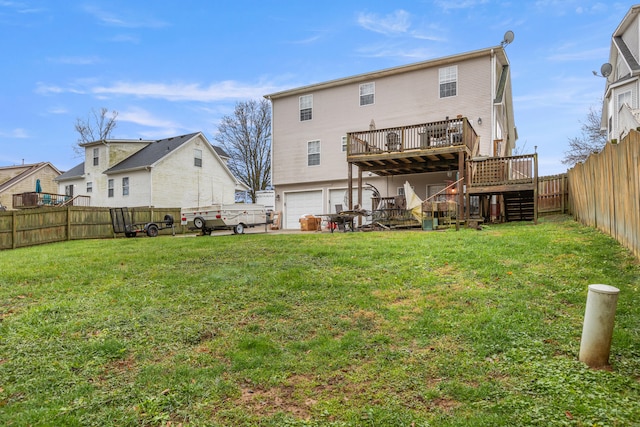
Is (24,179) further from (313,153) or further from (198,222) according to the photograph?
Result: (313,153)

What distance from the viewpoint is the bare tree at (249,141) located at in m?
34.2

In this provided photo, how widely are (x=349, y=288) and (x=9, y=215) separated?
14.4m

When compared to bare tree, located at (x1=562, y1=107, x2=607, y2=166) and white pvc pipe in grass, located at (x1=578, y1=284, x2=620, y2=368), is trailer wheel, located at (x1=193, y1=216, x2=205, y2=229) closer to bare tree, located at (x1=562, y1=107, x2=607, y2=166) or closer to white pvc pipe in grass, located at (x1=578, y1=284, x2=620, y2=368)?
white pvc pipe in grass, located at (x1=578, y1=284, x2=620, y2=368)

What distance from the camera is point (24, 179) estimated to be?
3142 centimetres

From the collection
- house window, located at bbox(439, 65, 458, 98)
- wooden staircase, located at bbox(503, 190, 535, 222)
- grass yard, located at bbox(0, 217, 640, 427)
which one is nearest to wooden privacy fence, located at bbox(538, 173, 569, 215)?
wooden staircase, located at bbox(503, 190, 535, 222)

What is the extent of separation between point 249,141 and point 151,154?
10857mm

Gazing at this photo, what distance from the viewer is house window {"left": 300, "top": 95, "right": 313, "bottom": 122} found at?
19.1 meters

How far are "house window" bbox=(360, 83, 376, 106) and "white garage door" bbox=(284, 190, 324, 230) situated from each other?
4.88 m

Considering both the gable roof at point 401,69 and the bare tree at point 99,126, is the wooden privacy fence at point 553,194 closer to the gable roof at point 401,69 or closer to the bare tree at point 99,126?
the gable roof at point 401,69

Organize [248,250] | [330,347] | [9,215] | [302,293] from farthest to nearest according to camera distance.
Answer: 1. [9,215]
2. [248,250]
3. [302,293]
4. [330,347]

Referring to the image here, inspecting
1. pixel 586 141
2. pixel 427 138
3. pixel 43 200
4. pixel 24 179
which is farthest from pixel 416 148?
pixel 24 179

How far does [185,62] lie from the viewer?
21969 millimetres

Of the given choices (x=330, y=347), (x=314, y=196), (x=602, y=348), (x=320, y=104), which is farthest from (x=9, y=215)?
(x=602, y=348)

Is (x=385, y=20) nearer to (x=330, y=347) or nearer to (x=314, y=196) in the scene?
(x=314, y=196)
